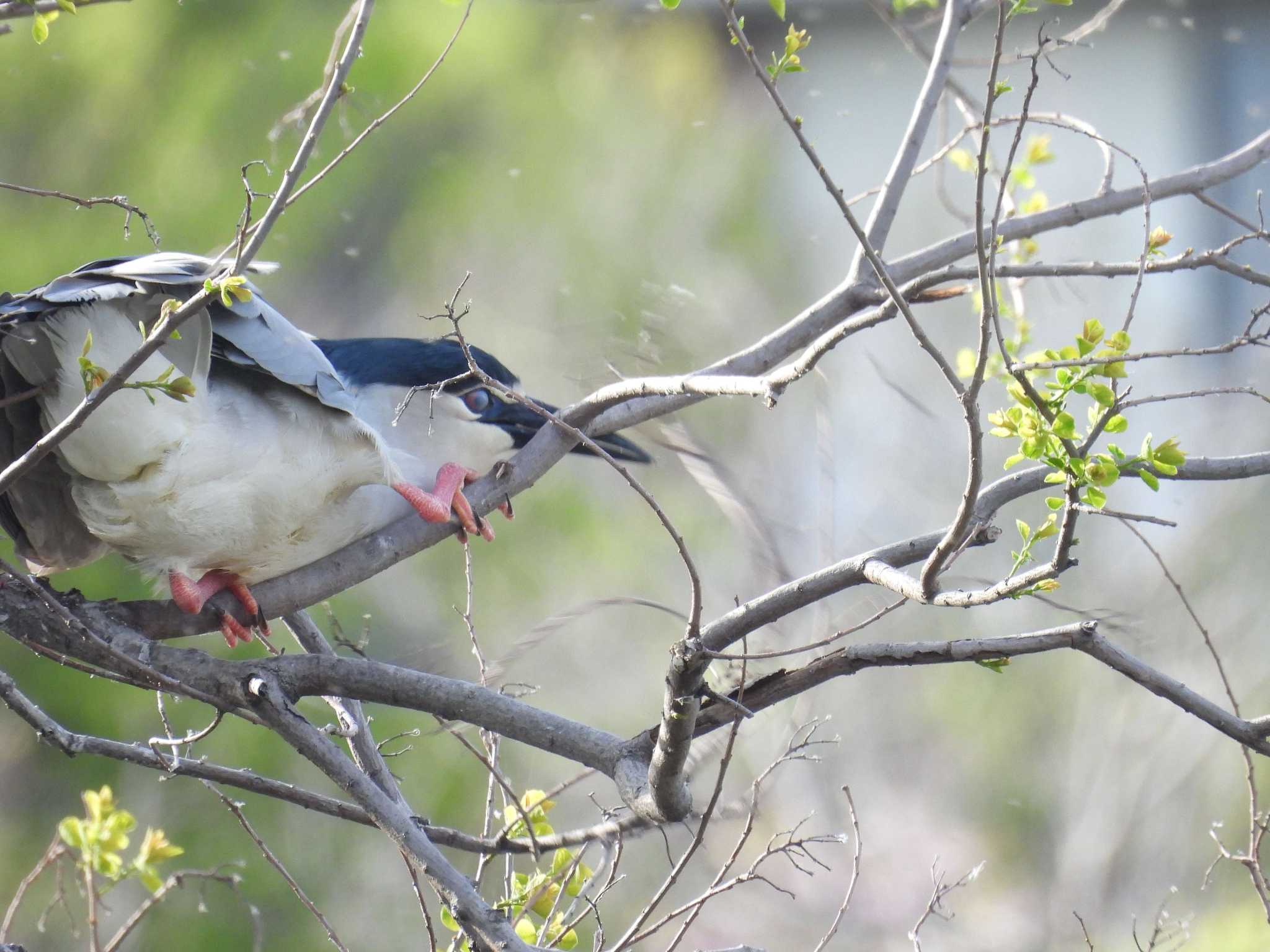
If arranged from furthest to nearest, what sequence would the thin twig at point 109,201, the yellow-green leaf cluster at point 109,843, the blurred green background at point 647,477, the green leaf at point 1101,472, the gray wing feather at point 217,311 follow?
the blurred green background at point 647,477, the yellow-green leaf cluster at point 109,843, the gray wing feather at point 217,311, the thin twig at point 109,201, the green leaf at point 1101,472

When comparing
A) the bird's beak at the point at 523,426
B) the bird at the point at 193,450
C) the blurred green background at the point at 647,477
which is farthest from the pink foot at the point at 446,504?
the blurred green background at the point at 647,477

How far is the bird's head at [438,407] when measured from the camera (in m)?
1.91

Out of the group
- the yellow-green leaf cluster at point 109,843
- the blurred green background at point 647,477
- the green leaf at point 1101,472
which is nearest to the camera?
the green leaf at point 1101,472

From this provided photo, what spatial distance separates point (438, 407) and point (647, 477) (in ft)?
4.32

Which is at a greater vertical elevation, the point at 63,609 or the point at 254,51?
the point at 254,51

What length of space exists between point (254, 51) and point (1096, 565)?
4.13 meters

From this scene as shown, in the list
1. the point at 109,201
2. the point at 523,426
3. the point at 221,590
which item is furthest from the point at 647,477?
the point at 109,201

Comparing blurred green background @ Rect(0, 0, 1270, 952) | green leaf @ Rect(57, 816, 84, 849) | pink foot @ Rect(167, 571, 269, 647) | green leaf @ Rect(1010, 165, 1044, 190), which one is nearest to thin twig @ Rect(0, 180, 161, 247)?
pink foot @ Rect(167, 571, 269, 647)

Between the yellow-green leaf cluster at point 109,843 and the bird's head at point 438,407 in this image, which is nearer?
the yellow-green leaf cluster at point 109,843

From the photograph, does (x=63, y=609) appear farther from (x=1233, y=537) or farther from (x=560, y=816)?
(x=1233, y=537)

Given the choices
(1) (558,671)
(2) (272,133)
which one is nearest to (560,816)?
(1) (558,671)

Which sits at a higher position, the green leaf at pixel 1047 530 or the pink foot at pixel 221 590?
the green leaf at pixel 1047 530

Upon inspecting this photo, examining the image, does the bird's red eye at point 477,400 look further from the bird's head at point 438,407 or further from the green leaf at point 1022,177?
the green leaf at point 1022,177

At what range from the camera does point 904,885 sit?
5773mm
